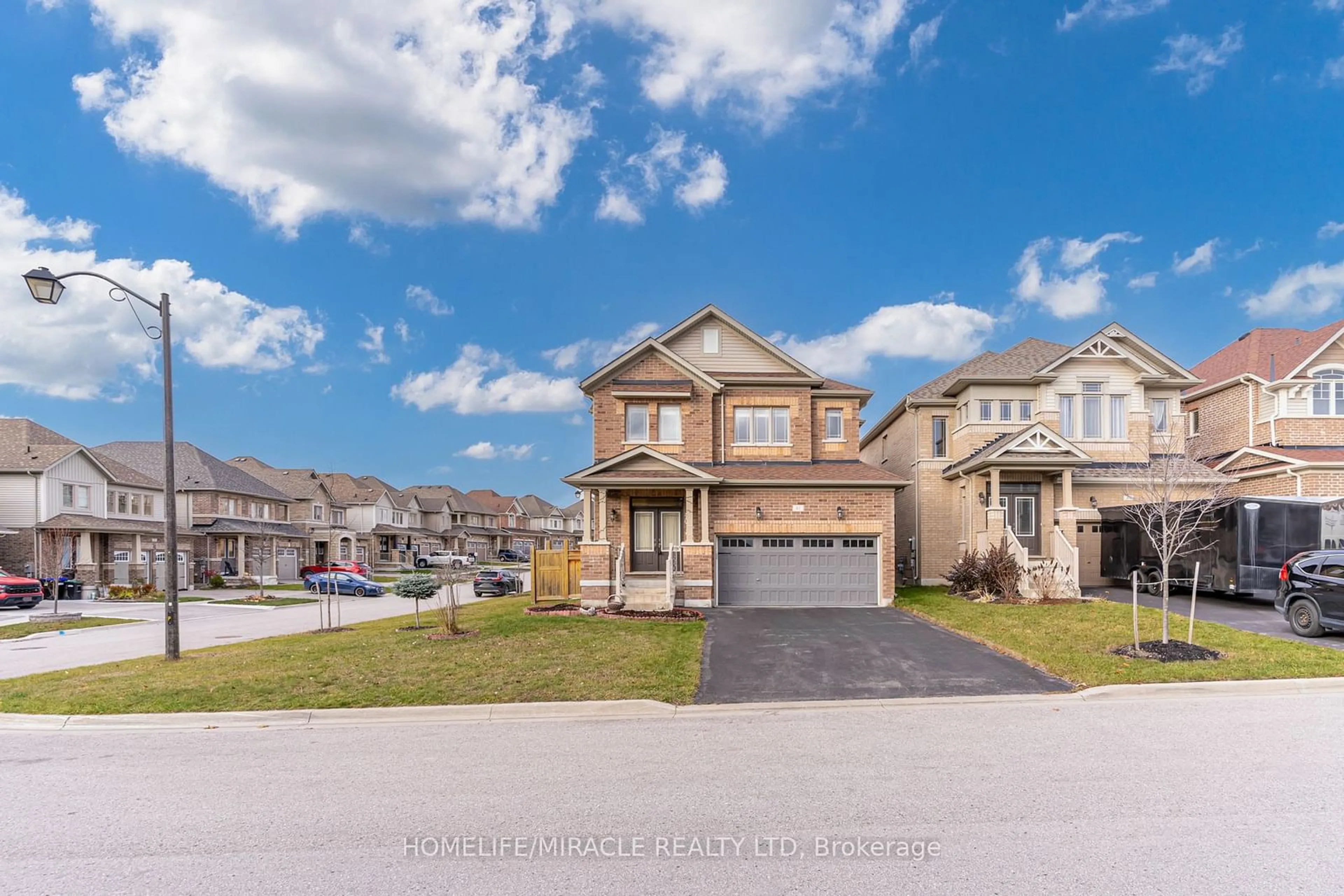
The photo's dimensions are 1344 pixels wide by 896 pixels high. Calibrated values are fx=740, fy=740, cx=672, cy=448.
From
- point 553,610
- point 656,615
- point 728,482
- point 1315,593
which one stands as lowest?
point 553,610

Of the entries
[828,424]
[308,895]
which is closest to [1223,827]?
[308,895]

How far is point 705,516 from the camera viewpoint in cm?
2197

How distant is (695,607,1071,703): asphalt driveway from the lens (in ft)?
35.1

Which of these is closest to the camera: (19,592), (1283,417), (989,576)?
(989,576)

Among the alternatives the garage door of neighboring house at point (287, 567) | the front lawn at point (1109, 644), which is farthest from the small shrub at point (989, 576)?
the garage door of neighboring house at point (287, 567)

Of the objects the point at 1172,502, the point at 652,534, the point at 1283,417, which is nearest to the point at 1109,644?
the point at 1172,502

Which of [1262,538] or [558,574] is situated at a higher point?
[1262,538]

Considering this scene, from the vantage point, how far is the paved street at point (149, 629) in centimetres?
1565

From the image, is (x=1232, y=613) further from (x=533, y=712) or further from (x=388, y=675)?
(x=388, y=675)

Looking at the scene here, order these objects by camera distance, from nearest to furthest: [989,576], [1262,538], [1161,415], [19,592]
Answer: [1262,538] < [989,576] < [1161,415] < [19,592]

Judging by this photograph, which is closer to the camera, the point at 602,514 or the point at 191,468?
the point at 602,514

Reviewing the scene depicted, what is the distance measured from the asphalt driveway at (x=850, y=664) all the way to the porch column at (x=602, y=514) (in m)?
5.48

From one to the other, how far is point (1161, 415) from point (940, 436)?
26.0 ft

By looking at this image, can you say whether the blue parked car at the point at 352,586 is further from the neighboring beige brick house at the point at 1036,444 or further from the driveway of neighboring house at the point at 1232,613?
the driveway of neighboring house at the point at 1232,613
